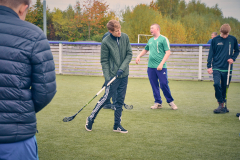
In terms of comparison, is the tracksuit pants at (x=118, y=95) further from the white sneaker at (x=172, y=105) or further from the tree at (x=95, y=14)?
the tree at (x=95, y=14)

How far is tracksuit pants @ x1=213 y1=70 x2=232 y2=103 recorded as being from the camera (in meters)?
5.77

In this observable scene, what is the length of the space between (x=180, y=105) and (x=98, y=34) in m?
33.9

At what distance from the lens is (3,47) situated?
1.62 m

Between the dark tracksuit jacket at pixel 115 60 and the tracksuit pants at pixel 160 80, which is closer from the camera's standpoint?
the dark tracksuit jacket at pixel 115 60

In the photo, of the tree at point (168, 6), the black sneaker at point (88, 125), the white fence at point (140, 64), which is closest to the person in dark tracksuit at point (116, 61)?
the black sneaker at point (88, 125)

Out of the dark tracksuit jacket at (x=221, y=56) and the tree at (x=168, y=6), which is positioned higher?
the tree at (x=168, y=6)

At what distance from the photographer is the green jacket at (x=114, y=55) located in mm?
4168

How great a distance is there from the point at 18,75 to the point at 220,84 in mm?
5127

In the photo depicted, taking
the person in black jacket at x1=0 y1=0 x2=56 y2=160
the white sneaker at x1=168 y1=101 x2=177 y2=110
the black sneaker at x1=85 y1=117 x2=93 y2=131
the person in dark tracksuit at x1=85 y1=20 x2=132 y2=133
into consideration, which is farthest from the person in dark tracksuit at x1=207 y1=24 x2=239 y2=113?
the person in black jacket at x1=0 y1=0 x2=56 y2=160

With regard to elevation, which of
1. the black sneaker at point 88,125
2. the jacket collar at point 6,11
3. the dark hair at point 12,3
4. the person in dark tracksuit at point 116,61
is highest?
the dark hair at point 12,3

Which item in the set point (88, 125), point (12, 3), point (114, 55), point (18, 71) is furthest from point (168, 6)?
point (18, 71)

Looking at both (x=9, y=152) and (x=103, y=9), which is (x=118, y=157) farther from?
(x=103, y=9)

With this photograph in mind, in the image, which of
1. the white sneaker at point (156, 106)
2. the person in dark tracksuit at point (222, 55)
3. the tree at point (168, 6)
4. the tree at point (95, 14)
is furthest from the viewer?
the tree at point (168, 6)

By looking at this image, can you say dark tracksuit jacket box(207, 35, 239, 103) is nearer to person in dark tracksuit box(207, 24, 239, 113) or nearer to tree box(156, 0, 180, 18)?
person in dark tracksuit box(207, 24, 239, 113)
